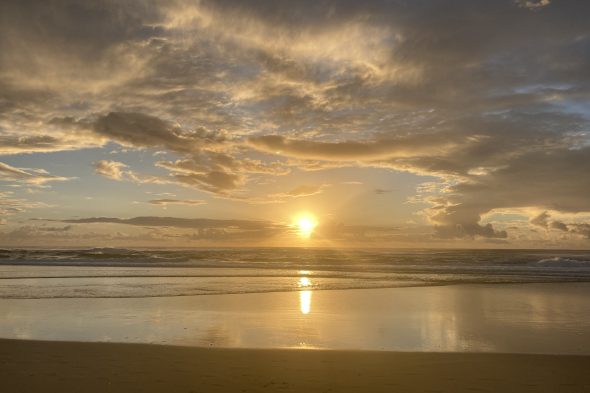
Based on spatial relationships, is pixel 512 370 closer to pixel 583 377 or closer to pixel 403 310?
pixel 583 377

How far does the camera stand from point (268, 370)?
10.4 meters

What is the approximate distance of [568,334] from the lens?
1470 centimetres

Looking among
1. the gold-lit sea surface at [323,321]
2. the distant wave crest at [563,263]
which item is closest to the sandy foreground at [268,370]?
the gold-lit sea surface at [323,321]

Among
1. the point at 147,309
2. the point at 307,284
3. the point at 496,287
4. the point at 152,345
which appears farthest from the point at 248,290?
the point at 496,287

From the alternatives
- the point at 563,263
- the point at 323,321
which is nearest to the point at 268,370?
the point at 323,321

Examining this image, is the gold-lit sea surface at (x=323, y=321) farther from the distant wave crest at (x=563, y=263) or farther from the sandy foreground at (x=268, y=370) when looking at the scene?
the distant wave crest at (x=563, y=263)

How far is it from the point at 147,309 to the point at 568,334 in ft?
50.1

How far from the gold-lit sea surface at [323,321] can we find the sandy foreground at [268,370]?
3.66 feet

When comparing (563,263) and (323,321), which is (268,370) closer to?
(323,321)

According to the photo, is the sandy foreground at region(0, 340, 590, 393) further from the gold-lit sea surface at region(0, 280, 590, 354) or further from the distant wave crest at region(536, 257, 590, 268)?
the distant wave crest at region(536, 257, 590, 268)

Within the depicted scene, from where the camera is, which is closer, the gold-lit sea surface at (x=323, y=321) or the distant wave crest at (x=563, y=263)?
the gold-lit sea surface at (x=323, y=321)

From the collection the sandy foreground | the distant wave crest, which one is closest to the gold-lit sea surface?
the sandy foreground

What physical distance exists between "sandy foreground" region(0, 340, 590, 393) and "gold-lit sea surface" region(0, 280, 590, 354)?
1.11 meters

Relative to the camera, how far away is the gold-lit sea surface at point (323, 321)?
13406mm
